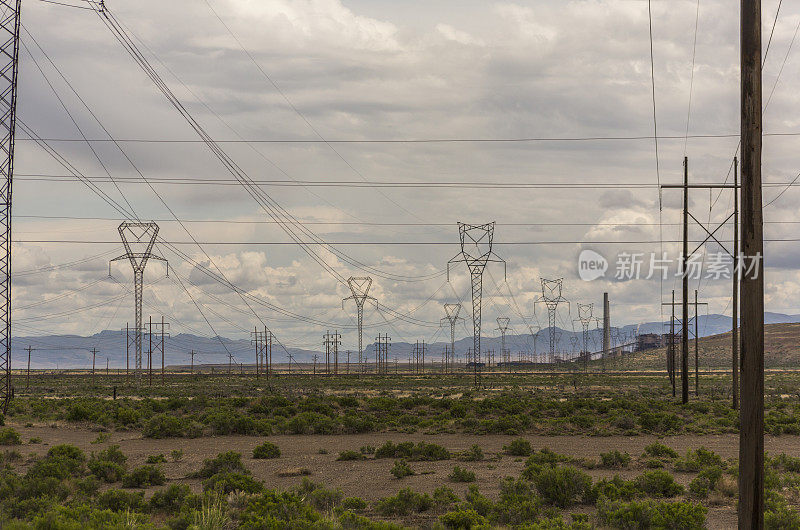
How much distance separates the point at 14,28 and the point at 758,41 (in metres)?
42.6

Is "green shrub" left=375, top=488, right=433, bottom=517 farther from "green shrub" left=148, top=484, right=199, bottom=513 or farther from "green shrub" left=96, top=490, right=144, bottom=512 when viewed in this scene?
"green shrub" left=96, top=490, right=144, bottom=512

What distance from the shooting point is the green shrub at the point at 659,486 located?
23.0 metres

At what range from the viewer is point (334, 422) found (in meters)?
45.3

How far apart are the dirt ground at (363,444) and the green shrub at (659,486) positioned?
63.3 inches

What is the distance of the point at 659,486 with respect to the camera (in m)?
23.0

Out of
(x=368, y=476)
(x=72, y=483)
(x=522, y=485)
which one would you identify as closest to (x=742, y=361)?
(x=522, y=485)

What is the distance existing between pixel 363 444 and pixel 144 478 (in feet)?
44.3

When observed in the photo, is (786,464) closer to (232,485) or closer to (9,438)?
(232,485)

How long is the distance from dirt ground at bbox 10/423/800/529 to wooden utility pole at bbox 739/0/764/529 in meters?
5.56

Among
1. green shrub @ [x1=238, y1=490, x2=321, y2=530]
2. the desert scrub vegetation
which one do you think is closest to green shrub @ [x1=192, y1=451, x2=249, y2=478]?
green shrub @ [x1=238, y1=490, x2=321, y2=530]

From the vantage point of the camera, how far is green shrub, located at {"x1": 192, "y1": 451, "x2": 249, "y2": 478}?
90.0 feet

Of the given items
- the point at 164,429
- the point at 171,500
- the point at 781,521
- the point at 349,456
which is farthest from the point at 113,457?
the point at 781,521

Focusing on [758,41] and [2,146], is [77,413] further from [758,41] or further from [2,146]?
[758,41]

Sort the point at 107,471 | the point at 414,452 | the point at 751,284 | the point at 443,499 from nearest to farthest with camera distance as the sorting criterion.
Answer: the point at 751,284, the point at 443,499, the point at 107,471, the point at 414,452
